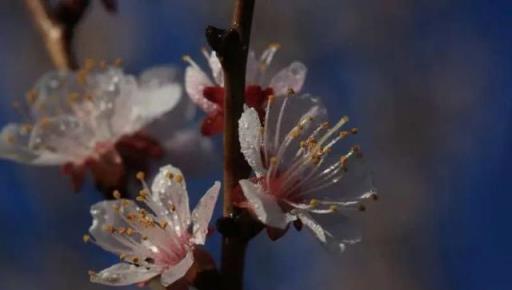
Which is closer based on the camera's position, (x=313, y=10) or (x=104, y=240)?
(x=104, y=240)

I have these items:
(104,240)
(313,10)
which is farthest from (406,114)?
(104,240)

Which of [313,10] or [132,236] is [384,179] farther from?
[132,236]

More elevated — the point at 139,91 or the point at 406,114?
the point at 139,91

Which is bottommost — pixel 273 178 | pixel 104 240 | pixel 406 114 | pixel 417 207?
pixel 417 207

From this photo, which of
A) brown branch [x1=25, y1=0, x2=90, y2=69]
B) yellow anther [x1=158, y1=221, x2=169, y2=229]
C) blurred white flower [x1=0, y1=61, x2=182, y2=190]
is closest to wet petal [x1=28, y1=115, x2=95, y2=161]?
blurred white flower [x1=0, y1=61, x2=182, y2=190]

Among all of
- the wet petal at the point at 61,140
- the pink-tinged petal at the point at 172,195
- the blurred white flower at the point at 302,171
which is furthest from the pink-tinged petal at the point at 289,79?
the wet petal at the point at 61,140

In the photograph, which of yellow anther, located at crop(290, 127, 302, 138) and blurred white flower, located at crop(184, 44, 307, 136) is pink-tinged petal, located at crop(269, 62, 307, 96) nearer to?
blurred white flower, located at crop(184, 44, 307, 136)
